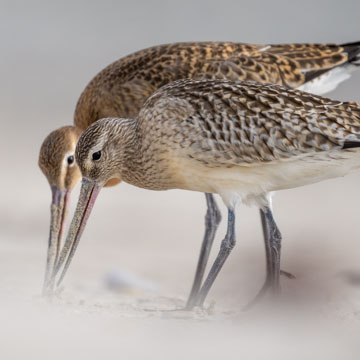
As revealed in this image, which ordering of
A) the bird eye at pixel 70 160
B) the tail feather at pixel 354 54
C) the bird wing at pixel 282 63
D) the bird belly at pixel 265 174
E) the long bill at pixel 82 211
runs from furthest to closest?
the tail feather at pixel 354 54, the bird wing at pixel 282 63, the bird eye at pixel 70 160, the long bill at pixel 82 211, the bird belly at pixel 265 174

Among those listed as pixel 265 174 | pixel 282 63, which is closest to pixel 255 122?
pixel 265 174

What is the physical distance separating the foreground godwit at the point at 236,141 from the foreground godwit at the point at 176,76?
3.87 ft

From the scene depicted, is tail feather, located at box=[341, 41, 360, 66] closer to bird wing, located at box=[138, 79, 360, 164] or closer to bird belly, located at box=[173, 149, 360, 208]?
bird wing, located at box=[138, 79, 360, 164]

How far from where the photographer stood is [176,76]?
8211mm

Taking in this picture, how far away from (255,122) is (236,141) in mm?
197

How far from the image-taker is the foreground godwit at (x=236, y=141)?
21.1 feet

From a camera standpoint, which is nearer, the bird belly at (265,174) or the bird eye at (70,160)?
the bird belly at (265,174)

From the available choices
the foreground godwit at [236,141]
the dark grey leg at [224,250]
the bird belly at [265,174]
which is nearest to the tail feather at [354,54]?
the foreground godwit at [236,141]

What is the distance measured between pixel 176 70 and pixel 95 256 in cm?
251

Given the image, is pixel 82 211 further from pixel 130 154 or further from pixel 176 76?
pixel 176 76

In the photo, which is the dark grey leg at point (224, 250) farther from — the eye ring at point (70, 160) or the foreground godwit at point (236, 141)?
the eye ring at point (70, 160)

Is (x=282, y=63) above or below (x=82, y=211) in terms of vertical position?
above

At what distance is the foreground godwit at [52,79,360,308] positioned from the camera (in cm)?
643

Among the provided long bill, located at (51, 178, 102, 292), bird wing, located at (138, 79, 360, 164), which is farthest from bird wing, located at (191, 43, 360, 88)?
long bill, located at (51, 178, 102, 292)
